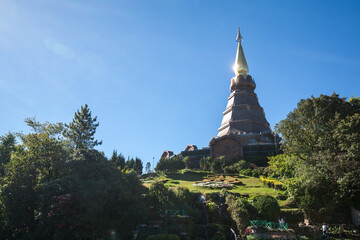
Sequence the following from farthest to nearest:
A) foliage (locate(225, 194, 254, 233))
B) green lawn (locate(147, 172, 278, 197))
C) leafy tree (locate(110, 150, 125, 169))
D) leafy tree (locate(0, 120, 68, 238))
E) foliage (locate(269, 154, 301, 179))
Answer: leafy tree (locate(110, 150, 125, 169)), green lawn (locate(147, 172, 278, 197)), foliage (locate(269, 154, 301, 179)), foliage (locate(225, 194, 254, 233)), leafy tree (locate(0, 120, 68, 238))

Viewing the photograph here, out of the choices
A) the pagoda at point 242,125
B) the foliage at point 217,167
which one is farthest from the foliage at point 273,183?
the pagoda at point 242,125

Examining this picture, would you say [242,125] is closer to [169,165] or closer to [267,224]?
[169,165]

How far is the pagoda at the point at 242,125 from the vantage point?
49.9 metres

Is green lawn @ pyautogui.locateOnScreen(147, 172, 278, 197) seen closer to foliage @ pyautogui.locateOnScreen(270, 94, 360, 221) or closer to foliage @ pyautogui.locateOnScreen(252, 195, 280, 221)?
foliage @ pyautogui.locateOnScreen(270, 94, 360, 221)

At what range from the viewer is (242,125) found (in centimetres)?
5909

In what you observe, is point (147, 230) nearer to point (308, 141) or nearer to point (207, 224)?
point (207, 224)

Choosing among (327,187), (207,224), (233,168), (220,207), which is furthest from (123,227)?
(233,168)

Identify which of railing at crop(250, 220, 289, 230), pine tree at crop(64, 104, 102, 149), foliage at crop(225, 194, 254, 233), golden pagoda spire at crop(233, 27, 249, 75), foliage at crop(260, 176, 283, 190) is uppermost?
golden pagoda spire at crop(233, 27, 249, 75)

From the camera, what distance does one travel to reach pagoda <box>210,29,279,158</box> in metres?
49.9

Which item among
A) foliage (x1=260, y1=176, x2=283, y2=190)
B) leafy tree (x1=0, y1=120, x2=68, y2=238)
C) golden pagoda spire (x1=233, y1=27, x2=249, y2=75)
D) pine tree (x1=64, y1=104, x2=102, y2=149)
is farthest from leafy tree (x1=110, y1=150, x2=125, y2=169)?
golden pagoda spire (x1=233, y1=27, x2=249, y2=75)

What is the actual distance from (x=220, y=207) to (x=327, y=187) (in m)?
9.16

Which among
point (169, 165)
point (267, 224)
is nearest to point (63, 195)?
point (267, 224)

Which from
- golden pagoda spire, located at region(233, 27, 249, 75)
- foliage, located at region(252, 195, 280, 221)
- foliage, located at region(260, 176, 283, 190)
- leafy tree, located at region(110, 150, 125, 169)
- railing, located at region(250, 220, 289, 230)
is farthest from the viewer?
golden pagoda spire, located at region(233, 27, 249, 75)

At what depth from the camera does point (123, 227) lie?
20453mm
